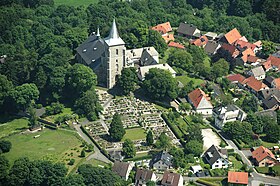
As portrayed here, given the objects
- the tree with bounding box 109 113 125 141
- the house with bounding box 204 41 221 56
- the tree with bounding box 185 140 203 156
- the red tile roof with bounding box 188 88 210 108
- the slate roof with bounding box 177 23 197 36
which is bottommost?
the tree with bounding box 185 140 203 156

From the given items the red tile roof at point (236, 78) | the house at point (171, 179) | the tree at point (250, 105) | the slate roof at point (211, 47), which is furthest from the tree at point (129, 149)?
the slate roof at point (211, 47)

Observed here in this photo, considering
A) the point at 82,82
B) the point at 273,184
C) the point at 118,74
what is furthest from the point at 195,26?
the point at 273,184

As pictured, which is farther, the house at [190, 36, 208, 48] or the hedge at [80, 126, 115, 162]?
the house at [190, 36, 208, 48]

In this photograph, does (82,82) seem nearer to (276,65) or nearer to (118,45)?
(118,45)

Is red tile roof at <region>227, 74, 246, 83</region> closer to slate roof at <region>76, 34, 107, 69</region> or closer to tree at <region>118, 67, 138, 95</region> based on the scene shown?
tree at <region>118, 67, 138, 95</region>

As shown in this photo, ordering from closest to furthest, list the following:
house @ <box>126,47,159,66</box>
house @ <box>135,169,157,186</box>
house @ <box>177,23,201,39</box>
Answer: house @ <box>135,169,157,186</box>, house @ <box>126,47,159,66</box>, house @ <box>177,23,201,39</box>

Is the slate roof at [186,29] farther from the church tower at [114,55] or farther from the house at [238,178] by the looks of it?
the house at [238,178]

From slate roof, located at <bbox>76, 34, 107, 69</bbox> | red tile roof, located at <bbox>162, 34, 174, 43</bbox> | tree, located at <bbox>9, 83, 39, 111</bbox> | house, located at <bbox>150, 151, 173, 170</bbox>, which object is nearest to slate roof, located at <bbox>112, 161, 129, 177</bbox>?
house, located at <bbox>150, 151, 173, 170</bbox>
